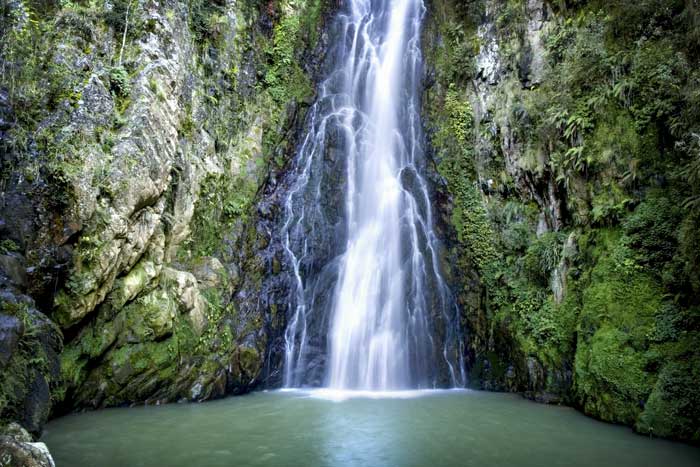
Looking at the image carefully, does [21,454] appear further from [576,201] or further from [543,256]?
[576,201]

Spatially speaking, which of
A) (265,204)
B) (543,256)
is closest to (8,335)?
(265,204)

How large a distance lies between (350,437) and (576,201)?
23.9ft

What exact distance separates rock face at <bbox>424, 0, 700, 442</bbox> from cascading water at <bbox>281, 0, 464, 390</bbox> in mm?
824

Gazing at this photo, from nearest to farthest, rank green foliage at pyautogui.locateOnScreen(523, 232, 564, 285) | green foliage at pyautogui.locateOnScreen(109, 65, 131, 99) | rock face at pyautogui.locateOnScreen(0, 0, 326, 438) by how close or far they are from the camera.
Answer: rock face at pyautogui.locateOnScreen(0, 0, 326, 438), green foliage at pyautogui.locateOnScreen(109, 65, 131, 99), green foliage at pyautogui.locateOnScreen(523, 232, 564, 285)

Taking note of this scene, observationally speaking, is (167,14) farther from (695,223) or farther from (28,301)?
(695,223)

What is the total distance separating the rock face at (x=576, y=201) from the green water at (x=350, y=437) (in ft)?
3.46

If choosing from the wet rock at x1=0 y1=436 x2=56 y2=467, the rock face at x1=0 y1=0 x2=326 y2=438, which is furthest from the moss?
the wet rock at x1=0 y1=436 x2=56 y2=467

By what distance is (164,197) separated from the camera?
10234mm

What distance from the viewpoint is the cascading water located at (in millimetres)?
11234

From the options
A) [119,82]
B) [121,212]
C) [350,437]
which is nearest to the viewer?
[350,437]

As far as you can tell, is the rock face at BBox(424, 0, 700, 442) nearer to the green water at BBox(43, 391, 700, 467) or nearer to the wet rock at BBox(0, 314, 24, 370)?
the green water at BBox(43, 391, 700, 467)

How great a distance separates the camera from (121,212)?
869cm

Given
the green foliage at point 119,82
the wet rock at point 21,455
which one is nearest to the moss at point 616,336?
the wet rock at point 21,455

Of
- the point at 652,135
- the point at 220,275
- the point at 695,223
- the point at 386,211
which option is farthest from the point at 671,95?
the point at 220,275
